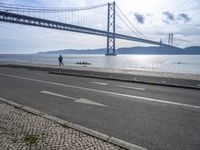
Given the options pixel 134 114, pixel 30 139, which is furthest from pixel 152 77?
pixel 30 139

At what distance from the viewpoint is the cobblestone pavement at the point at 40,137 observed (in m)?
3.85

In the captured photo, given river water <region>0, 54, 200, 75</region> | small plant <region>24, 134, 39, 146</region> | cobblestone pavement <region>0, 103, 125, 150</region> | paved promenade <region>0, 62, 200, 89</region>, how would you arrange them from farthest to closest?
river water <region>0, 54, 200, 75</region>
paved promenade <region>0, 62, 200, 89</region>
small plant <region>24, 134, 39, 146</region>
cobblestone pavement <region>0, 103, 125, 150</region>

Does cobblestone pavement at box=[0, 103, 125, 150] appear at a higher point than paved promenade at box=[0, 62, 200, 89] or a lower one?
lower

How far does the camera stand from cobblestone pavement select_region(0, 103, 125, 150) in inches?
152

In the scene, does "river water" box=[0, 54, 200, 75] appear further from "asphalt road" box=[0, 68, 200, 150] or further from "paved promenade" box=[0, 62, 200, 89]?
"asphalt road" box=[0, 68, 200, 150]

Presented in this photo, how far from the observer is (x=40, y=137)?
13.9 ft

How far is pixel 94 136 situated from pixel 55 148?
964 millimetres

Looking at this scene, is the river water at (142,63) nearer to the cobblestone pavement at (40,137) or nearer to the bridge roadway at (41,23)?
the bridge roadway at (41,23)

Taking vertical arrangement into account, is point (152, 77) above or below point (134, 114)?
above

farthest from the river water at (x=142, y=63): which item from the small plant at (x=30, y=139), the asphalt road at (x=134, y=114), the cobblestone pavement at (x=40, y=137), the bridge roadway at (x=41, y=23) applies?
the small plant at (x=30, y=139)

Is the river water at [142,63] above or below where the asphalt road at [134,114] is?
below

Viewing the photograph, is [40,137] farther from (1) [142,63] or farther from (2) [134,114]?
(1) [142,63]

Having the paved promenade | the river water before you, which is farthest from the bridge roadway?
the paved promenade

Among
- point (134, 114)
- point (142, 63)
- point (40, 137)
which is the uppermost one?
point (40, 137)
